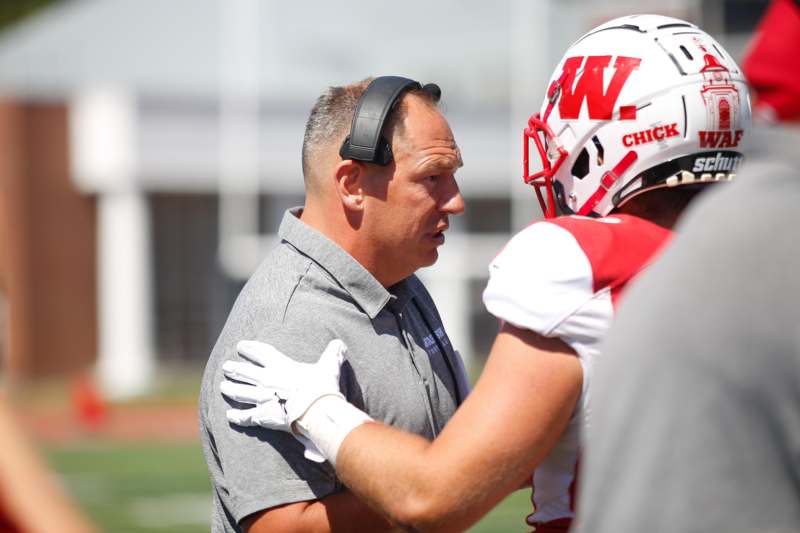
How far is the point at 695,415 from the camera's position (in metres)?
1.48

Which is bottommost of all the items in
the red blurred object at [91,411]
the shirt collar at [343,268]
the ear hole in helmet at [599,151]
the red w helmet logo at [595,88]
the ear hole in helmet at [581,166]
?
the red blurred object at [91,411]

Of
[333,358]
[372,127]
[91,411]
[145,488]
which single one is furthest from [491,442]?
[91,411]

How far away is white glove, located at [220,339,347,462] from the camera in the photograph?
248cm

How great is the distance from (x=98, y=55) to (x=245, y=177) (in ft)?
22.5

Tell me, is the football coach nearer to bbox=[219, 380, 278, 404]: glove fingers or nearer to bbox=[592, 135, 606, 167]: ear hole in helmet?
bbox=[219, 380, 278, 404]: glove fingers

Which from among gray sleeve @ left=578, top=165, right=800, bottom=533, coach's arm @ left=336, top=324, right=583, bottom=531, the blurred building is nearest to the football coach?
coach's arm @ left=336, top=324, right=583, bottom=531

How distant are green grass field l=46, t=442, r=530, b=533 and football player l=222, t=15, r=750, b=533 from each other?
7453mm

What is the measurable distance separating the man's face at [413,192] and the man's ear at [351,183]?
0.9 inches

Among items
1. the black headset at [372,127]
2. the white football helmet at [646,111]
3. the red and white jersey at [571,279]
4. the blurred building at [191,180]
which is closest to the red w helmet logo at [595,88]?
the white football helmet at [646,111]

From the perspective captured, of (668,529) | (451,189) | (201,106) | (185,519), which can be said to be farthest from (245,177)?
(668,529)

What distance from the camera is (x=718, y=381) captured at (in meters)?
1.47

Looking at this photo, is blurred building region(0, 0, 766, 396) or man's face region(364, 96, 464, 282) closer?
man's face region(364, 96, 464, 282)

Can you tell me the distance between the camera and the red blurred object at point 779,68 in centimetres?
160

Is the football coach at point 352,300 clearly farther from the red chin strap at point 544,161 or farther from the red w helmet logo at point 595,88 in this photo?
the red w helmet logo at point 595,88
